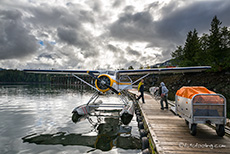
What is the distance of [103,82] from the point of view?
10148 mm

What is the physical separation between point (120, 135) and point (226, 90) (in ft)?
80.1

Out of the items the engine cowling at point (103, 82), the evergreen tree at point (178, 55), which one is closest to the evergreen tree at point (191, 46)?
the evergreen tree at point (178, 55)

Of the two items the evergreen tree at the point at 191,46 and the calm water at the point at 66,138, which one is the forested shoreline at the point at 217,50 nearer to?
the evergreen tree at the point at 191,46

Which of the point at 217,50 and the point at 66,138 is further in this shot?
the point at 217,50

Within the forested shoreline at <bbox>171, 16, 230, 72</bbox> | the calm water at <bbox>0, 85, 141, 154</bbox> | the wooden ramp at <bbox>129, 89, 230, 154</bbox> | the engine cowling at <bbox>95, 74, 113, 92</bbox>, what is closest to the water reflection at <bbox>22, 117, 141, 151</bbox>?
the calm water at <bbox>0, 85, 141, 154</bbox>

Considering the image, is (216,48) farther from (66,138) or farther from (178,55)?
(66,138)

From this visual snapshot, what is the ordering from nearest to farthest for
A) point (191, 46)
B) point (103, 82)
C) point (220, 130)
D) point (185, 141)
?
point (185, 141) → point (220, 130) → point (103, 82) → point (191, 46)

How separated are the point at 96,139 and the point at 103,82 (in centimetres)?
431

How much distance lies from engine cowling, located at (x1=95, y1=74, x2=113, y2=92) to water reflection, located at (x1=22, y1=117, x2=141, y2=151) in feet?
11.0

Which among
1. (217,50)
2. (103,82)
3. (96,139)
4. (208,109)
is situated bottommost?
(96,139)

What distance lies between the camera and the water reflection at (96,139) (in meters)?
6.10

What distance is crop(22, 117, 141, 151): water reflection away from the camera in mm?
6098

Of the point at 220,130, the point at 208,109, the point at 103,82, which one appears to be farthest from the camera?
the point at 103,82

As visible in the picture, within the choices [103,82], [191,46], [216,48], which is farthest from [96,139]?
[191,46]
